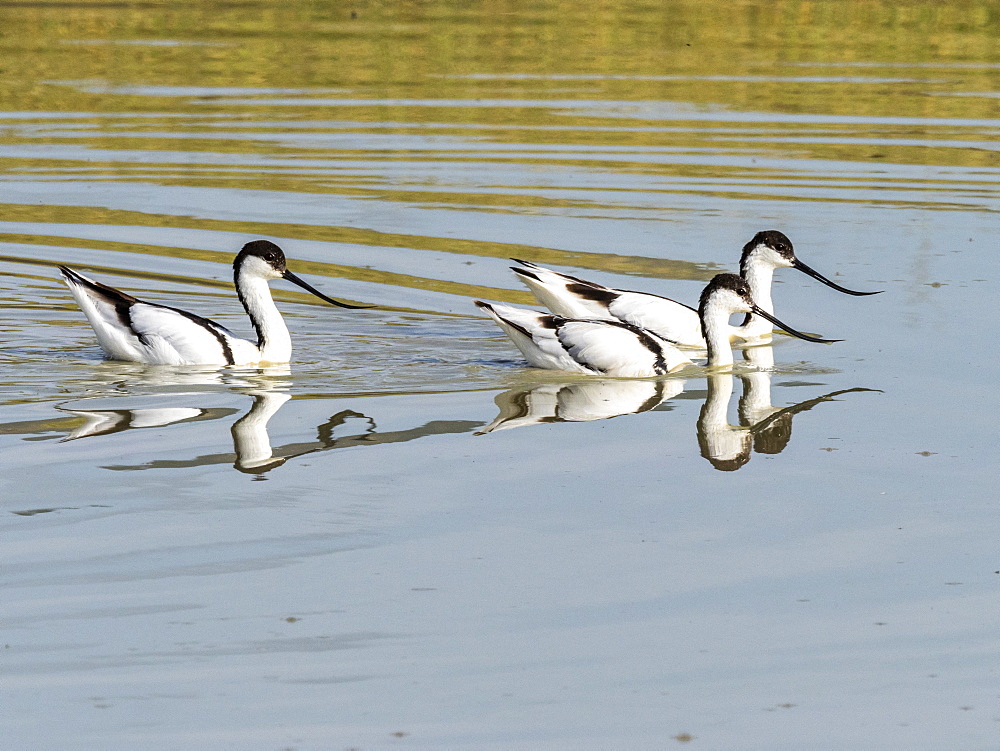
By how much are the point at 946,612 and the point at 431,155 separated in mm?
13213

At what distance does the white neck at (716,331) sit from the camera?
Result: 35.0ft

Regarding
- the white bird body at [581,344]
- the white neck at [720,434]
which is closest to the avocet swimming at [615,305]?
the white bird body at [581,344]

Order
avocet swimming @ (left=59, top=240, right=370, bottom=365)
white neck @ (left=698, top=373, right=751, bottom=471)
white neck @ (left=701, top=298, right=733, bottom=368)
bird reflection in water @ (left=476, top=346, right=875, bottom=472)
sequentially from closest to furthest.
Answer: white neck @ (left=698, top=373, right=751, bottom=471) → bird reflection in water @ (left=476, top=346, right=875, bottom=472) → avocet swimming @ (left=59, top=240, right=370, bottom=365) → white neck @ (left=701, top=298, right=733, bottom=368)

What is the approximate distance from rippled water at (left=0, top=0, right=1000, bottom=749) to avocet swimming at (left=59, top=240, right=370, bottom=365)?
0.17 metres

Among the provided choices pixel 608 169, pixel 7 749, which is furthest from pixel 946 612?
pixel 608 169

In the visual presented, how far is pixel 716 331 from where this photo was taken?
1069cm

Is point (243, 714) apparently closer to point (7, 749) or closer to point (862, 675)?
point (7, 749)

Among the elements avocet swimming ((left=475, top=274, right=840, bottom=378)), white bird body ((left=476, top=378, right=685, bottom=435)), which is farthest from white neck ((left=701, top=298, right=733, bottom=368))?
white bird body ((left=476, top=378, right=685, bottom=435))

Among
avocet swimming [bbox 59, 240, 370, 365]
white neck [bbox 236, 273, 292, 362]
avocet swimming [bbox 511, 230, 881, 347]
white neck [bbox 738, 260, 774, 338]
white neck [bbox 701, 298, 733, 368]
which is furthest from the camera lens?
white neck [bbox 738, 260, 774, 338]

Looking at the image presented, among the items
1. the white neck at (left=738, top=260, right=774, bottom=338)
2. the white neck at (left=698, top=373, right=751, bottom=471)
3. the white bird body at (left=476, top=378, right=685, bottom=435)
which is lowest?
the white neck at (left=698, top=373, right=751, bottom=471)

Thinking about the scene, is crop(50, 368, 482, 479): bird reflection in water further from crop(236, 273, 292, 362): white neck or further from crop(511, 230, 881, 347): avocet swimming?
crop(511, 230, 881, 347): avocet swimming

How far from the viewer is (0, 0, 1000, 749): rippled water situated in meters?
5.61

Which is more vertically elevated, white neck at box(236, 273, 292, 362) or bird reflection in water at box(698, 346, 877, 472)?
white neck at box(236, 273, 292, 362)

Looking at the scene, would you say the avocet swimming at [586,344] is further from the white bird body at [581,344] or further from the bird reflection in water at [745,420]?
the bird reflection in water at [745,420]
